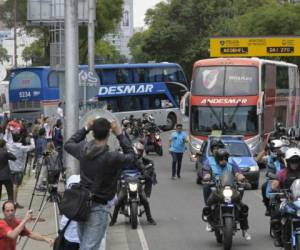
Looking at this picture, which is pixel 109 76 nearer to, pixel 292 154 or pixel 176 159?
pixel 176 159

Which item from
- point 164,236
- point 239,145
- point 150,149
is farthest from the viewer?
point 150,149

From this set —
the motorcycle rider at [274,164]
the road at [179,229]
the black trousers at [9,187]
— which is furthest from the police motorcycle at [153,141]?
the motorcycle rider at [274,164]

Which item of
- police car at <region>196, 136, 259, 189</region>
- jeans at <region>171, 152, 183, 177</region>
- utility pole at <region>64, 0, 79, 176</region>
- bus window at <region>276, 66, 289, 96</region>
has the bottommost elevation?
jeans at <region>171, 152, 183, 177</region>

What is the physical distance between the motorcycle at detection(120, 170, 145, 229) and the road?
255 mm

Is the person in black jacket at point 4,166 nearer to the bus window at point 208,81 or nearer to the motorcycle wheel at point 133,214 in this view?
the motorcycle wheel at point 133,214

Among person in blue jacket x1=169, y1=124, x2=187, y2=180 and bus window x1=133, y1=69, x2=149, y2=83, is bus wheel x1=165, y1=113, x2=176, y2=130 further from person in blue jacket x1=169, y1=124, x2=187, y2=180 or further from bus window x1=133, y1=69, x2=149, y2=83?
person in blue jacket x1=169, y1=124, x2=187, y2=180

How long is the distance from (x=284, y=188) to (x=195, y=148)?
17.3 metres

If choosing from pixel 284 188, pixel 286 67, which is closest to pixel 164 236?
pixel 284 188

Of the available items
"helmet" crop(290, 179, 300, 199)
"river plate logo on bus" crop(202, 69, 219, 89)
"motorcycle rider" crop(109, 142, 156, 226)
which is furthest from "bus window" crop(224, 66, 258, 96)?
"helmet" crop(290, 179, 300, 199)

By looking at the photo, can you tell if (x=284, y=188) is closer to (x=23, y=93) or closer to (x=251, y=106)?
Result: (x=251, y=106)

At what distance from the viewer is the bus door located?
29891mm

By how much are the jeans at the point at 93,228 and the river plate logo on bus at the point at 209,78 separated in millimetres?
21868

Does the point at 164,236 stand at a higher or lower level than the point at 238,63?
lower

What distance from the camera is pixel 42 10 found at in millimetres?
20984
